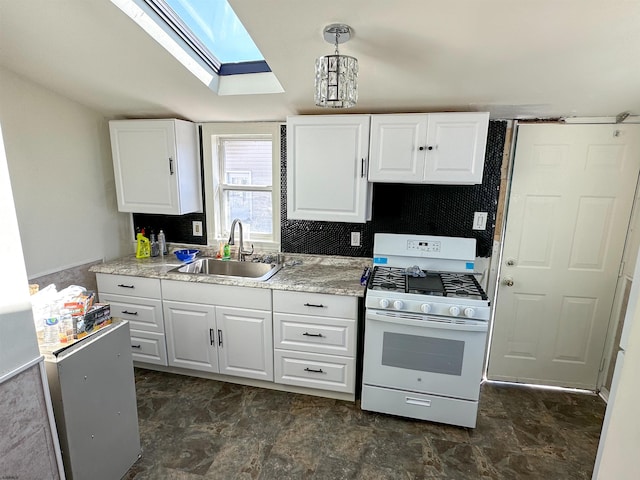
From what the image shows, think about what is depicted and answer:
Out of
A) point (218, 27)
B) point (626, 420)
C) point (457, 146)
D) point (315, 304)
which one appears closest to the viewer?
point (626, 420)

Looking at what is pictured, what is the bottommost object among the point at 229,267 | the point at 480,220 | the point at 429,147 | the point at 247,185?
the point at 229,267

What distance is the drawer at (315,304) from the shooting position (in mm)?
2170

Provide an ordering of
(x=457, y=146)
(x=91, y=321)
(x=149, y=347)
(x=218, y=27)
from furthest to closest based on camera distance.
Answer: (x=149, y=347) → (x=457, y=146) → (x=218, y=27) → (x=91, y=321)

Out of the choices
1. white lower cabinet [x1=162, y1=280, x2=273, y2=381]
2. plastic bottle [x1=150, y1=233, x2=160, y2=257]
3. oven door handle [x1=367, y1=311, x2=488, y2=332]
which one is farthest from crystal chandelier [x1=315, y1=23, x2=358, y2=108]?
plastic bottle [x1=150, y1=233, x2=160, y2=257]

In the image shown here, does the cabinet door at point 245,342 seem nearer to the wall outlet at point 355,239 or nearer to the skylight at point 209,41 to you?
the wall outlet at point 355,239

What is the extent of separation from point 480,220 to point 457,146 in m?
0.65

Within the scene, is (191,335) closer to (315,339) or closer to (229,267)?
(229,267)

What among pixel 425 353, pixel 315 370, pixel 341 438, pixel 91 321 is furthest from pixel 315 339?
pixel 91 321

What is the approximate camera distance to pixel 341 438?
204 cm

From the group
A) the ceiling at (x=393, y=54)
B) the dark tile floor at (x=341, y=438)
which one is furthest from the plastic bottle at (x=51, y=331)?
the ceiling at (x=393, y=54)

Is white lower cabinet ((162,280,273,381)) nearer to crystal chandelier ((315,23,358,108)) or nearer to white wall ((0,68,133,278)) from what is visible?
white wall ((0,68,133,278))

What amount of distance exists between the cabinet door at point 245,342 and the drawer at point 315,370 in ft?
0.29

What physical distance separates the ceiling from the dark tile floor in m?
1.99

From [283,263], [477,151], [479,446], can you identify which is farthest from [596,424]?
[283,263]
